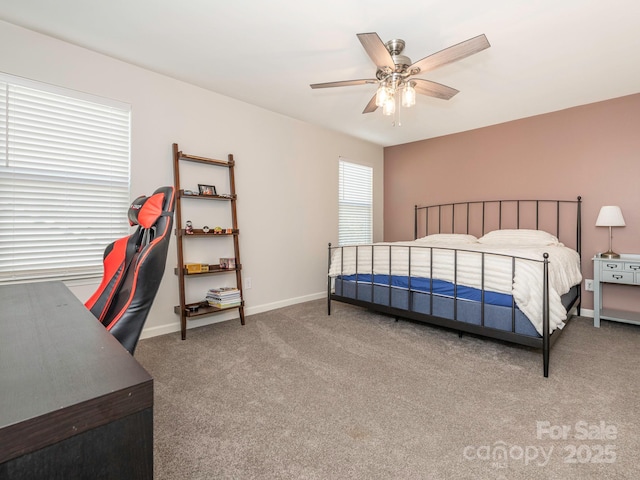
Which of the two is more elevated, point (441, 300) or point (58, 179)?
point (58, 179)

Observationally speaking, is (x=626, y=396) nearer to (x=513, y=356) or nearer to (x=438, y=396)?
(x=513, y=356)

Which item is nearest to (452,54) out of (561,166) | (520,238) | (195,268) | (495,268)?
(495,268)

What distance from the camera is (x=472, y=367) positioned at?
2.28 m

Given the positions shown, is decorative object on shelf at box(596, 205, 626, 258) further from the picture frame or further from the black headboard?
the picture frame

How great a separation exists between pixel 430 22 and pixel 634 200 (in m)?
2.98

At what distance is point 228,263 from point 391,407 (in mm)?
2089

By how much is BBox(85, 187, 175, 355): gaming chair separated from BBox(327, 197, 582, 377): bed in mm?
2221

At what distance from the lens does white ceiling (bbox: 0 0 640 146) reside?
2.05 meters

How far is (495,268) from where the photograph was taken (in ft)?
7.96

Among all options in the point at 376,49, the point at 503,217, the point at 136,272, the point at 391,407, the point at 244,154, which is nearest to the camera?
the point at 136,272

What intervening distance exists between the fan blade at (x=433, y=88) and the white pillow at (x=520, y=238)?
2.00 m

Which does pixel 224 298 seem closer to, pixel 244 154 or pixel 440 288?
pixel 244 154

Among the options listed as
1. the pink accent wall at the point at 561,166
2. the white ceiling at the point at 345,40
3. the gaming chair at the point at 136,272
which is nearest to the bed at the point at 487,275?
the pink accent wall at the point at 561,166

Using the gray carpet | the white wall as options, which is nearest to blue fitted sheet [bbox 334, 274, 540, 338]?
the gray carpet
